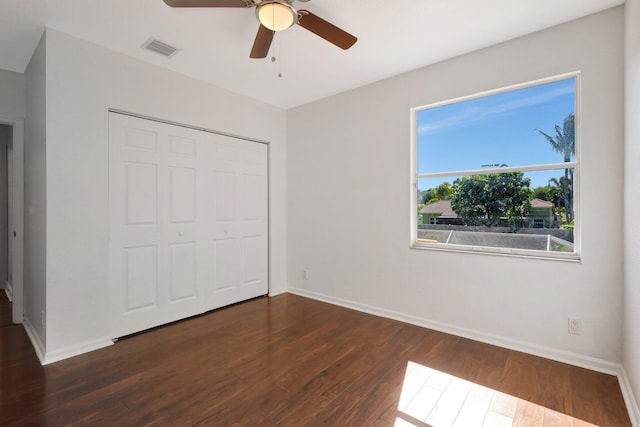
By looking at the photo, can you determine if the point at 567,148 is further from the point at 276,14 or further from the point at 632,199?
the point at 276,14

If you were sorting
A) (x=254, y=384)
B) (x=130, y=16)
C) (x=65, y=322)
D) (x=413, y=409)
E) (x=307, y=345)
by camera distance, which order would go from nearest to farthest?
(x=413, y=409)
(x=254, y=384)
(x=130, y=16)
(x=65, y=322)
(x=307, y=345)

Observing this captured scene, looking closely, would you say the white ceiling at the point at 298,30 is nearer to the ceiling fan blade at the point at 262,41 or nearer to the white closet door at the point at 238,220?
the ceiling fan blade at the point at 262,41

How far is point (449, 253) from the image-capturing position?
9.71 feet

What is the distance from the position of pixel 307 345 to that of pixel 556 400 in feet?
5.80

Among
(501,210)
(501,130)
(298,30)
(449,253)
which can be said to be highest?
(298,30)

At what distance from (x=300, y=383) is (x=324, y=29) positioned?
2418 millimetres

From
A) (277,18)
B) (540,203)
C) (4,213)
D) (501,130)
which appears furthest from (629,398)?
(4,213)

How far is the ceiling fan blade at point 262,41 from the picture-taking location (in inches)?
80.5

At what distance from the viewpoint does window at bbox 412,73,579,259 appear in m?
2.47

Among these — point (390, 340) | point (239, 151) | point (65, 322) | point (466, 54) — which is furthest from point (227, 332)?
point (466, 54)

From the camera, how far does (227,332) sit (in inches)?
116

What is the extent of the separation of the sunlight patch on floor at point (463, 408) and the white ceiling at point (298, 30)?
264 centimetres

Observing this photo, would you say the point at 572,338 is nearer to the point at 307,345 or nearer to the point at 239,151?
the point at 307,345

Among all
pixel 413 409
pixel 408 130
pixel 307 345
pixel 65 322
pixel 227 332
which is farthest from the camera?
pixel 408 130
